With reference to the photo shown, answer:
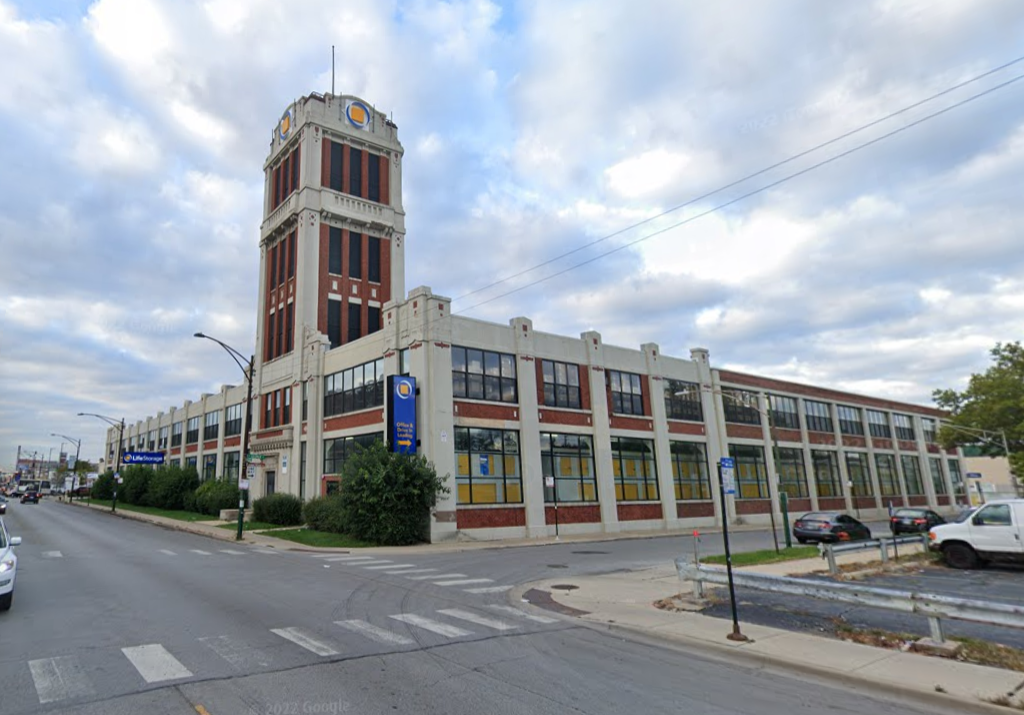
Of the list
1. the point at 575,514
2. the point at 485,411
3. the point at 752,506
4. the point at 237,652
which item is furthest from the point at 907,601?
the point at 752,506

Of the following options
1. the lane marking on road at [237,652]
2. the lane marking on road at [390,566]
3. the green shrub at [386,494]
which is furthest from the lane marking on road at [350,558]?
the lane marking on road at [237,652]

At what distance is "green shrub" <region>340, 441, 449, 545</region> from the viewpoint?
24875 millimetres

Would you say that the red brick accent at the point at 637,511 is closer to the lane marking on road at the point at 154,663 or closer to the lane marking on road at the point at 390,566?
the lane marking on road at the point at 390,566

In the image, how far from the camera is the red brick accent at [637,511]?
33.6 meters

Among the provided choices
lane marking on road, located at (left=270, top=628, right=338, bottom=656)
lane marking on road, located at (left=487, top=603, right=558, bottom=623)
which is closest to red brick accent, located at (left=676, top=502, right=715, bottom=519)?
lane marking on road, located at (left=487, top=603, right=558, bottom=623)

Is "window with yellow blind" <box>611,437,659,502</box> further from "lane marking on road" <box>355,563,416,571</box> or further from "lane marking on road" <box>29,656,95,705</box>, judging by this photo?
"lane marking on road" <box>29,656,95,705</box>

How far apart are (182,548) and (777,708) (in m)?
22.9

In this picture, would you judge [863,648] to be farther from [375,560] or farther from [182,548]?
[182,548]

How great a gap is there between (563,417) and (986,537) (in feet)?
62.9

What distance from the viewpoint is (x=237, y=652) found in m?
7.77

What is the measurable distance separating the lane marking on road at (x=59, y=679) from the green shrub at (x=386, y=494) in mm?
17485

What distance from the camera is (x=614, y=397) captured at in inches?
1405

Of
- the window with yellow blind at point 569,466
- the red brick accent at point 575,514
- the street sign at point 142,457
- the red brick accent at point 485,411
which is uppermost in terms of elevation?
the street sign at point 142,457

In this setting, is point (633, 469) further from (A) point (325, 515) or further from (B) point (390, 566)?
(B) point (390, 566)
